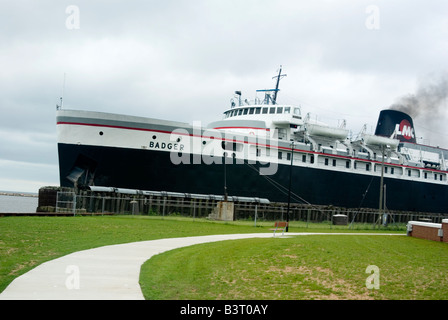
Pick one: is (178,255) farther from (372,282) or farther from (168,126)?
(168,126)

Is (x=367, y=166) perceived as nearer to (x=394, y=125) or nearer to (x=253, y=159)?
(x=394, y=125)

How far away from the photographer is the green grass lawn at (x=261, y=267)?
867cm

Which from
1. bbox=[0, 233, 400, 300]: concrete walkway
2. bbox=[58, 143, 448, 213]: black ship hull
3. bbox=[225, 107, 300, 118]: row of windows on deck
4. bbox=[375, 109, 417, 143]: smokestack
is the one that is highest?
bbox=[375, 109, 417, 143]: smokestack

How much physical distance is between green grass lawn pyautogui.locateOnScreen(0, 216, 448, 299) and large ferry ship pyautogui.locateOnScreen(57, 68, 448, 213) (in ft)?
45.2

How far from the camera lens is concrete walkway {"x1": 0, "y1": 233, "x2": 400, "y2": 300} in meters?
7.62

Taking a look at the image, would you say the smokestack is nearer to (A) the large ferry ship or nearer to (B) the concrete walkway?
(A) the large ferry ship

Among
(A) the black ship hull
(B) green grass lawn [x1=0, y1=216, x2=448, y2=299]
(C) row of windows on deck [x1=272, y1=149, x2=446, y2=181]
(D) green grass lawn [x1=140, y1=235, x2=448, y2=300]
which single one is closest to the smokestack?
(C) row of windows on deck [x1=272, y1=149, x2=446, y2=181]

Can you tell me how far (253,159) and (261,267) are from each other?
80.1ft

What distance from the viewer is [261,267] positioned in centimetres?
1096

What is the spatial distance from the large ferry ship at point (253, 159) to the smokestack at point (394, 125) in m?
0.70

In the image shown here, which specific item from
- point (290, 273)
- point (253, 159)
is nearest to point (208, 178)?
point (253, 159)

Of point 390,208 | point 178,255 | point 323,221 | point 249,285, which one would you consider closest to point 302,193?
point 323,221

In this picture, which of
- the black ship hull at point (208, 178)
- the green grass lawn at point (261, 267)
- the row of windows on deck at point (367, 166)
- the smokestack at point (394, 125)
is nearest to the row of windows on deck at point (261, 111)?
the row of windows on deck at point (367, 166)

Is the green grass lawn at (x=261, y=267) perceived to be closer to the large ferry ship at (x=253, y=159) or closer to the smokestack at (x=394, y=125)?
the large ferry ship at (x=253, y=159)
